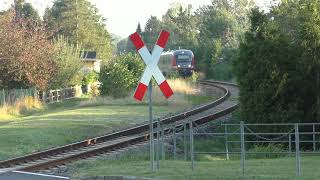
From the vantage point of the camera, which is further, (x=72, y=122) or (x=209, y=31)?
(x=209, y=31)

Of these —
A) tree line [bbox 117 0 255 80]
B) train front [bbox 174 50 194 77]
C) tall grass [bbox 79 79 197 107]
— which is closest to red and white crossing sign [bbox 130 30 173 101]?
tall grass [bbox 79 79 197 107]

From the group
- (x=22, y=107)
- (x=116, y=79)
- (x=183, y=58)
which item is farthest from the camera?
(x=183, y=58)

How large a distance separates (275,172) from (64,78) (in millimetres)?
41084

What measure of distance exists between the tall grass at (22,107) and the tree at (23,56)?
211 centimetres

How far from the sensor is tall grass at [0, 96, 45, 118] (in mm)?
37588

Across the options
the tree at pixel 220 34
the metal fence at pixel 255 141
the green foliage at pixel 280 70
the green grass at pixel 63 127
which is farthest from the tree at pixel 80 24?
the metal fence at pixel 255 141

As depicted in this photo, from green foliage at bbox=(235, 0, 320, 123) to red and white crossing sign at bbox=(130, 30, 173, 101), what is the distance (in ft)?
38.7

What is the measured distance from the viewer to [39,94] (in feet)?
154

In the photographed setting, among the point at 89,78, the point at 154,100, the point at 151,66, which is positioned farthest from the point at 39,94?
the point at 151,66

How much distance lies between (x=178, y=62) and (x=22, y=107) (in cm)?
3011

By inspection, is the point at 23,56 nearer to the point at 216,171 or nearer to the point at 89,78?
the point at 89,78

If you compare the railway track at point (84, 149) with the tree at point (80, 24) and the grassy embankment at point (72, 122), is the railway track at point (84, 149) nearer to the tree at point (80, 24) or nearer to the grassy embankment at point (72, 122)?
the grassy embankment at point (72, 122)

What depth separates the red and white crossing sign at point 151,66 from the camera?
13.0 metres

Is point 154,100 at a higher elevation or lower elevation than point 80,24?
lower
